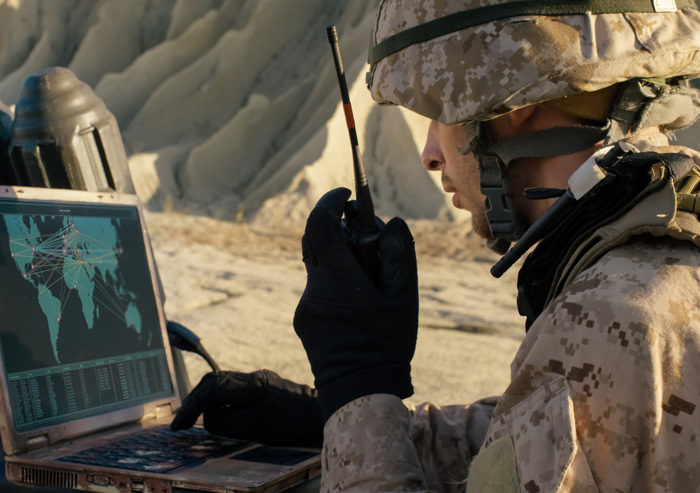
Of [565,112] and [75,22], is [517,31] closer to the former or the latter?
[565,112]

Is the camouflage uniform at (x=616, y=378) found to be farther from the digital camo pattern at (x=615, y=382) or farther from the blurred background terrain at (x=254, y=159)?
the blurred background terrain at (x=254, y=159)

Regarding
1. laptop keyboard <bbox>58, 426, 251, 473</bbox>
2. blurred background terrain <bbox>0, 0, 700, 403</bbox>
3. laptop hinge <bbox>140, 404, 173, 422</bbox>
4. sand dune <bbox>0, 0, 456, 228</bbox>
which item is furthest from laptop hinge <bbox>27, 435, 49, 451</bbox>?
sand dune <bbox>0, 0, 456, 228</bbox>

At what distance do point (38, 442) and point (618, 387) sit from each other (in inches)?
54.8

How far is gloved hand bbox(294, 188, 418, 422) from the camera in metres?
1.49

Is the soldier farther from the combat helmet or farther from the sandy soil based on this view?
the sandy soil

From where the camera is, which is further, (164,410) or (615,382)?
(164,410)

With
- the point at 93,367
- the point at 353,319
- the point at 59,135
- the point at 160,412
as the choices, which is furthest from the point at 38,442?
the point at 59,135

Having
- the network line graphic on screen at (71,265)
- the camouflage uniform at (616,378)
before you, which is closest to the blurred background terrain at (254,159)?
the network line graphic on screen at (71,265)

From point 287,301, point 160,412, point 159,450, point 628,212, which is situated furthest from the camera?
point 287,301

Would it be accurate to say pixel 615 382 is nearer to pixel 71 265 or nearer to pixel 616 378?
pixel 616 378

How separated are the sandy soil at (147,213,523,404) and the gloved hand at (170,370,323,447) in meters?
2.59

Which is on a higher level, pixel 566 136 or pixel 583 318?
pixel 566 136

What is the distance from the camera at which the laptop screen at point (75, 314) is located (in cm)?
194

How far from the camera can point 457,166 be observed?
5.24 feet
